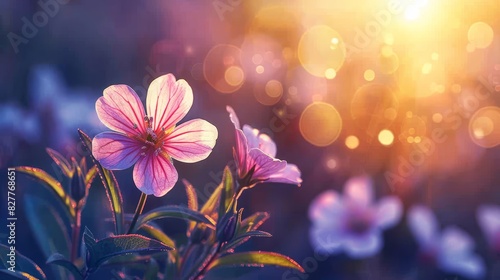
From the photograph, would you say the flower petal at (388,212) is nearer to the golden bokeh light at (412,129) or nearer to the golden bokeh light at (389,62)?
the golden bokeh light at (412,129)

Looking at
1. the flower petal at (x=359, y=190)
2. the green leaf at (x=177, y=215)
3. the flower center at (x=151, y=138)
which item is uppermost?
the flower petal at (x=359, y=190)

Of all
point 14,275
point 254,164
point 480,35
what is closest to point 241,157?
point 254,164

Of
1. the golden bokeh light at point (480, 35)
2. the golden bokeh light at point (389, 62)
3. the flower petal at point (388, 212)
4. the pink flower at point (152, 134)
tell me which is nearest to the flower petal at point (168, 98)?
the pink flower at point (152, 134)

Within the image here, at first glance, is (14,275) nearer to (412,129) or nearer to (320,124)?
(320,124)

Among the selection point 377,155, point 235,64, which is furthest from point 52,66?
point 377,155

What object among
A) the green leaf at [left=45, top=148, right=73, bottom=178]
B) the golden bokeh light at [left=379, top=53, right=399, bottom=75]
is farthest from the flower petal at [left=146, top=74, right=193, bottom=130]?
the golden bokeh light at [left=379, top=53, right=399, bottom=75]

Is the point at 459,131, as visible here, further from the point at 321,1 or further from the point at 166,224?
the point at 166,224

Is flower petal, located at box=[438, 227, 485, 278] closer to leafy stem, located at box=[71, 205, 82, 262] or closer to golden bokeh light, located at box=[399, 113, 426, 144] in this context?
golden bokeh light, located at box=[399, 113, 426, 144]
